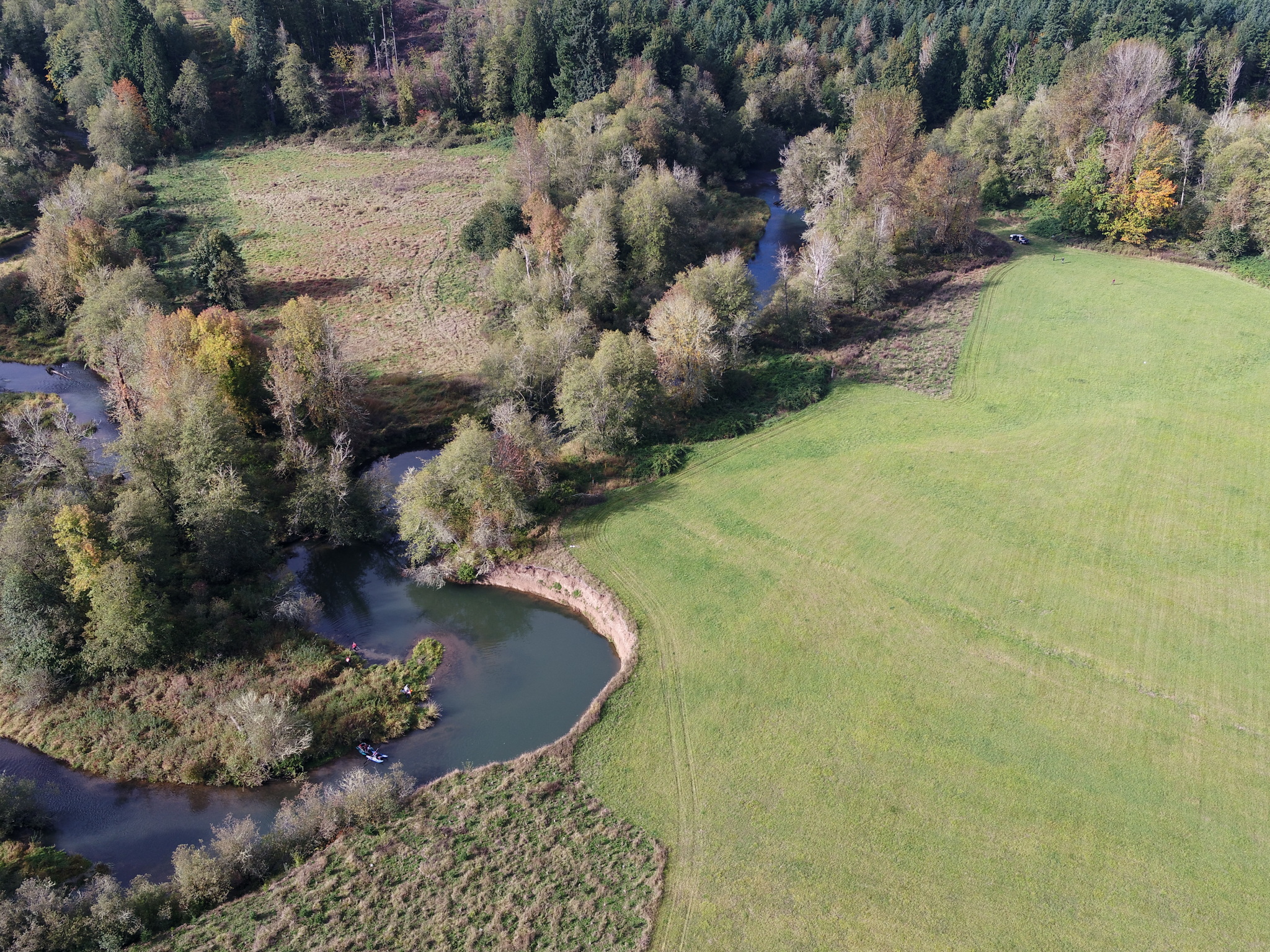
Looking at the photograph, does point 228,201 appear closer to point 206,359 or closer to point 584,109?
point 584,109

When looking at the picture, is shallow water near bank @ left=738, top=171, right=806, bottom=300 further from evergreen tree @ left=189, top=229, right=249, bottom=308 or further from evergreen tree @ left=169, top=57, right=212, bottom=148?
evergreen tree @ left=169, top=57, right=212, bottom=148

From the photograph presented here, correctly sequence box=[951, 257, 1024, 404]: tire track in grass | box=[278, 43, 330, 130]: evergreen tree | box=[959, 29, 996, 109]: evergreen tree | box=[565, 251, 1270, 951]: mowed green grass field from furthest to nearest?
1. box=[959, 29, 996, 109]: evergreen tree
2. box=[278, 43, 330, 130]: evergreen tree
3. box=[951, 257, 1024, 404]: tire track in grass
4. box=[565, 251, 1270, 951]: mowed green grass field

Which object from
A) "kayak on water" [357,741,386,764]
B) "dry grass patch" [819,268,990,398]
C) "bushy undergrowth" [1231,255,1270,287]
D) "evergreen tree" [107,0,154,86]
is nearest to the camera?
"kayak on water" [357,741,386,764]

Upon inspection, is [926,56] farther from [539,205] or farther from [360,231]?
[360,231]

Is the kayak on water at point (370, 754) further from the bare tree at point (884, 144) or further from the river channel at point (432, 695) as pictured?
the bare tree at point (884, 144)

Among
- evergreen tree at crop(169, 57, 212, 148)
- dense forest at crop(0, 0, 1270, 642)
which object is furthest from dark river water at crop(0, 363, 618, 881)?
evergreen tree at crop(169, 57, 212, 148)

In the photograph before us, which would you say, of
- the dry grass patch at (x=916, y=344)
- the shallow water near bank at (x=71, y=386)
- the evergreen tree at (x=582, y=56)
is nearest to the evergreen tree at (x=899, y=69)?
the evergreen tree at (x=582, y=56)
